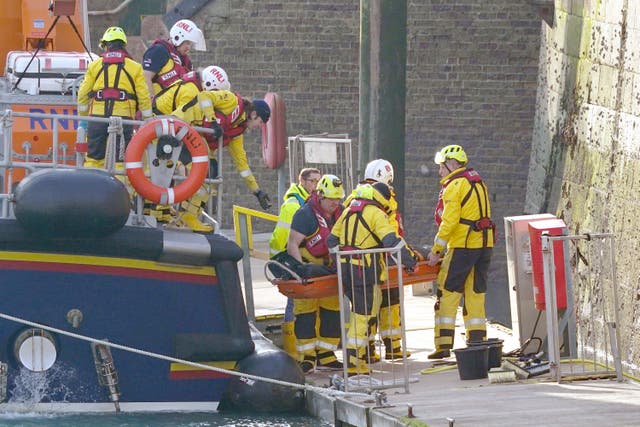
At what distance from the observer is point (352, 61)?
22.7 metres

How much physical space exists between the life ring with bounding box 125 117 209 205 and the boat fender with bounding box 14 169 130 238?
0.45 m

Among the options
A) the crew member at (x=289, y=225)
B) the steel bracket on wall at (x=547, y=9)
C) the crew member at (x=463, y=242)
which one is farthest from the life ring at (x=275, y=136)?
the steel bracket on wall at (x=547, y=9)

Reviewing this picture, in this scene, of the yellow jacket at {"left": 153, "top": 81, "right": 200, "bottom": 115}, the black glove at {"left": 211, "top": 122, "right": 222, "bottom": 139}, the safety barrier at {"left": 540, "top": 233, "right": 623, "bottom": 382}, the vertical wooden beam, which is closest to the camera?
the safety barrier at {"left": 540, "top": 233, "right": 623, "bottom": 382}

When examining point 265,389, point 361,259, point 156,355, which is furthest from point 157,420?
point 361,259

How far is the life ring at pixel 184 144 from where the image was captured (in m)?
11.2

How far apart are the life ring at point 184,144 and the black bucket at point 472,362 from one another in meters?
2.12

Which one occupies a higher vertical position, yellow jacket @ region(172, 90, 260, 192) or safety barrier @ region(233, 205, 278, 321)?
yellow jacket @ region(172, 90, 260, 192)

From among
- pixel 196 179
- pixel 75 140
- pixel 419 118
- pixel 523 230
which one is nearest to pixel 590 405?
pixel 523 230

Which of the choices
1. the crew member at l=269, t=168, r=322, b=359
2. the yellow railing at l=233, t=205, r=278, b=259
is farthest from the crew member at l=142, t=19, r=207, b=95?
the crew member at l=269, t=168, r=322, b=359

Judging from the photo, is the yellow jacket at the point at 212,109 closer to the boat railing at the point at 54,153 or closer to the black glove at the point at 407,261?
the boat railing at the point at 54,153

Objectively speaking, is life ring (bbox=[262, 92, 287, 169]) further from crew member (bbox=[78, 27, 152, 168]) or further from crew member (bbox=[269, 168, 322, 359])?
crew member (bbox=[78, 27, 152, 168])

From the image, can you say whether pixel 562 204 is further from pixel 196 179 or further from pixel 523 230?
pixel 196 179

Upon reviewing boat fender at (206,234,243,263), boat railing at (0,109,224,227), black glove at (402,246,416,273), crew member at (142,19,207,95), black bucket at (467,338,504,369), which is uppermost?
crew member at (142,19,207,95)

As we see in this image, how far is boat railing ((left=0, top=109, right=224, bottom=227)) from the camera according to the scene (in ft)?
36.3
